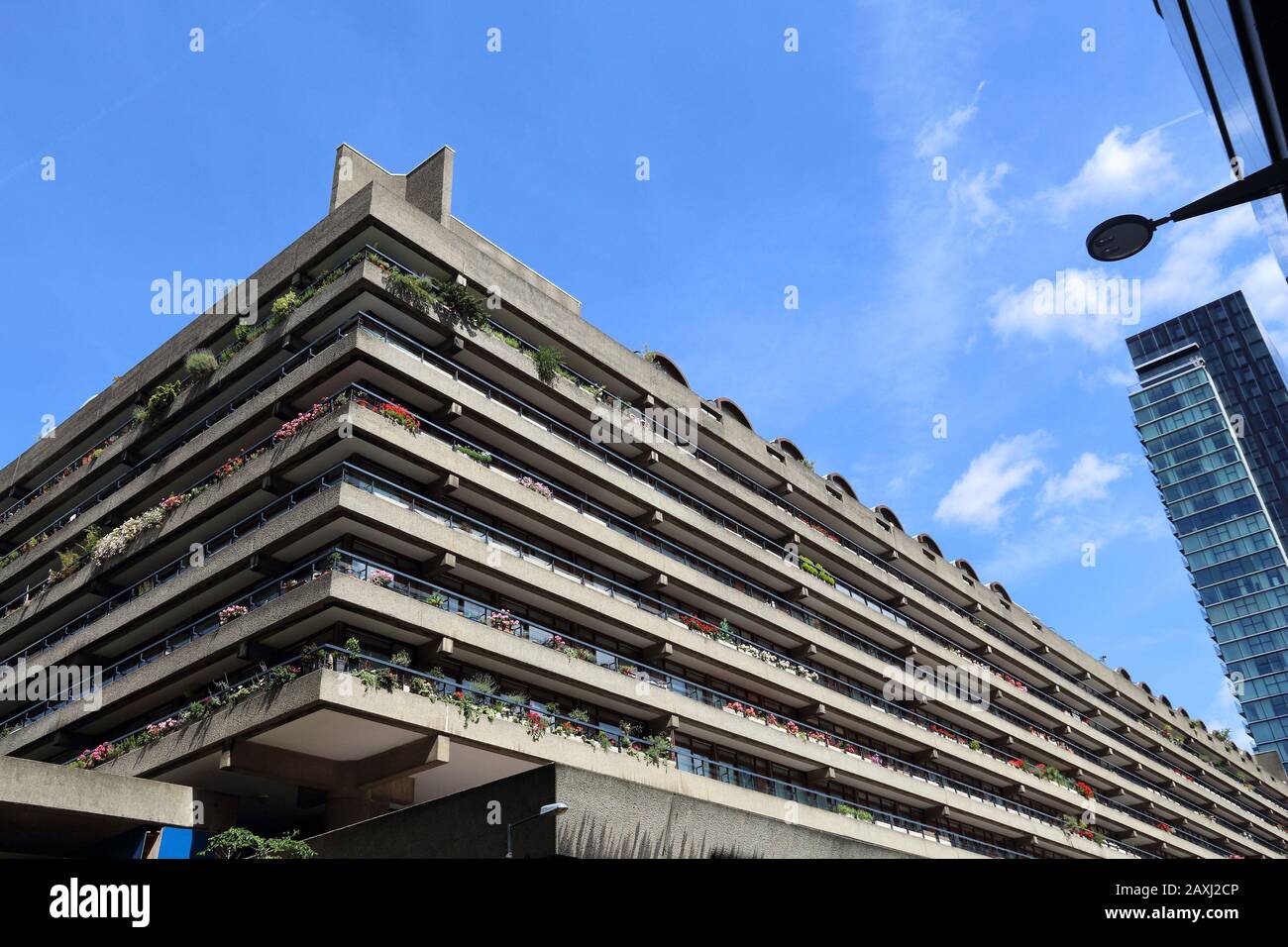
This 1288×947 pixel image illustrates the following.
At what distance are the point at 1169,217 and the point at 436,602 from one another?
847 inches

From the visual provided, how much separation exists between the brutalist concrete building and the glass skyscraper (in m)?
129

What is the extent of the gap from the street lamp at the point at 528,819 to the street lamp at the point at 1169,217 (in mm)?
12089

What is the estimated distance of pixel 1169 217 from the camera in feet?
23.6

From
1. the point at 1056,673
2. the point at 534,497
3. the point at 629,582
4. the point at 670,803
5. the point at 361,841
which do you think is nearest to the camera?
the point at 670,803

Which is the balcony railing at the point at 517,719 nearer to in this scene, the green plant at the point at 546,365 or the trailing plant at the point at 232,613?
the trailing plant at the point at 232,613

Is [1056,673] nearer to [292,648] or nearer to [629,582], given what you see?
[629,582]

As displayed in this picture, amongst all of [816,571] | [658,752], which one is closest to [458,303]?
[658,752]

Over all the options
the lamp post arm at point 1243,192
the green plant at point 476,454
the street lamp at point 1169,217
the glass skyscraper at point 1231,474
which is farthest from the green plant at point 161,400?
the glass skyscraper at point 1231,474

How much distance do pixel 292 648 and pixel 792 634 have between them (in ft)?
66.7

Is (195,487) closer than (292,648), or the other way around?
(292,648)

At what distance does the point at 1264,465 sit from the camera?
531ft

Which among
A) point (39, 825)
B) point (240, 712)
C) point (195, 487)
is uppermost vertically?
point (195, 487)

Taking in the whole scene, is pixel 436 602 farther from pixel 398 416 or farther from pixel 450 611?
pixel 398 416
